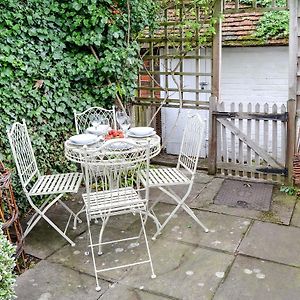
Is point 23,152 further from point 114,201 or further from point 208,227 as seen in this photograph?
point 208,227

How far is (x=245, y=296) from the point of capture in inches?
101

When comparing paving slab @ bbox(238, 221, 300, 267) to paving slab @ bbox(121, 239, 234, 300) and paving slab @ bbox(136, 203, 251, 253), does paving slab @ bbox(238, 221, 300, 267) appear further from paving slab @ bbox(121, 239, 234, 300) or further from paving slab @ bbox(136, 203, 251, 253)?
paving slab @ bbox(121, 239, 234, 300)

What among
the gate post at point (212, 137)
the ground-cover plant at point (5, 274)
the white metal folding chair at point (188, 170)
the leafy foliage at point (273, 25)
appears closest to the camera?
the ground-cover plant at point (5, 274)

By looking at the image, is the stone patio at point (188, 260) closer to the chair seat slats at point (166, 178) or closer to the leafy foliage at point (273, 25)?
the chair seat slats at point (166, 178)

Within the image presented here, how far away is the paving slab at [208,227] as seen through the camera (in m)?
3.29

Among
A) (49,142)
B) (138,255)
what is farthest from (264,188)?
(49,142)

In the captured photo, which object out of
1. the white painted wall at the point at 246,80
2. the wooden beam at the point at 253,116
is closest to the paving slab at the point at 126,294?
the wooden beam at the point at 253,116

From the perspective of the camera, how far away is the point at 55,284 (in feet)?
9.10

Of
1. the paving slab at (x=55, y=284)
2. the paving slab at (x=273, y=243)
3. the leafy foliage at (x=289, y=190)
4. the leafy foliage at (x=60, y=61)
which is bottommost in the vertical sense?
the paving slab at (x=55, y=284)

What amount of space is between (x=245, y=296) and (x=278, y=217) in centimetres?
136

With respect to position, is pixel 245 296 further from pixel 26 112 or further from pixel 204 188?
pixel 26 112

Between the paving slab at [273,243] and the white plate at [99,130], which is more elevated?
the white plate at [99,130]

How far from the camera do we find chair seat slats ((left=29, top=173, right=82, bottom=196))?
328cm

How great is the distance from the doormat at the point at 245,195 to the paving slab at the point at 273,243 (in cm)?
45
